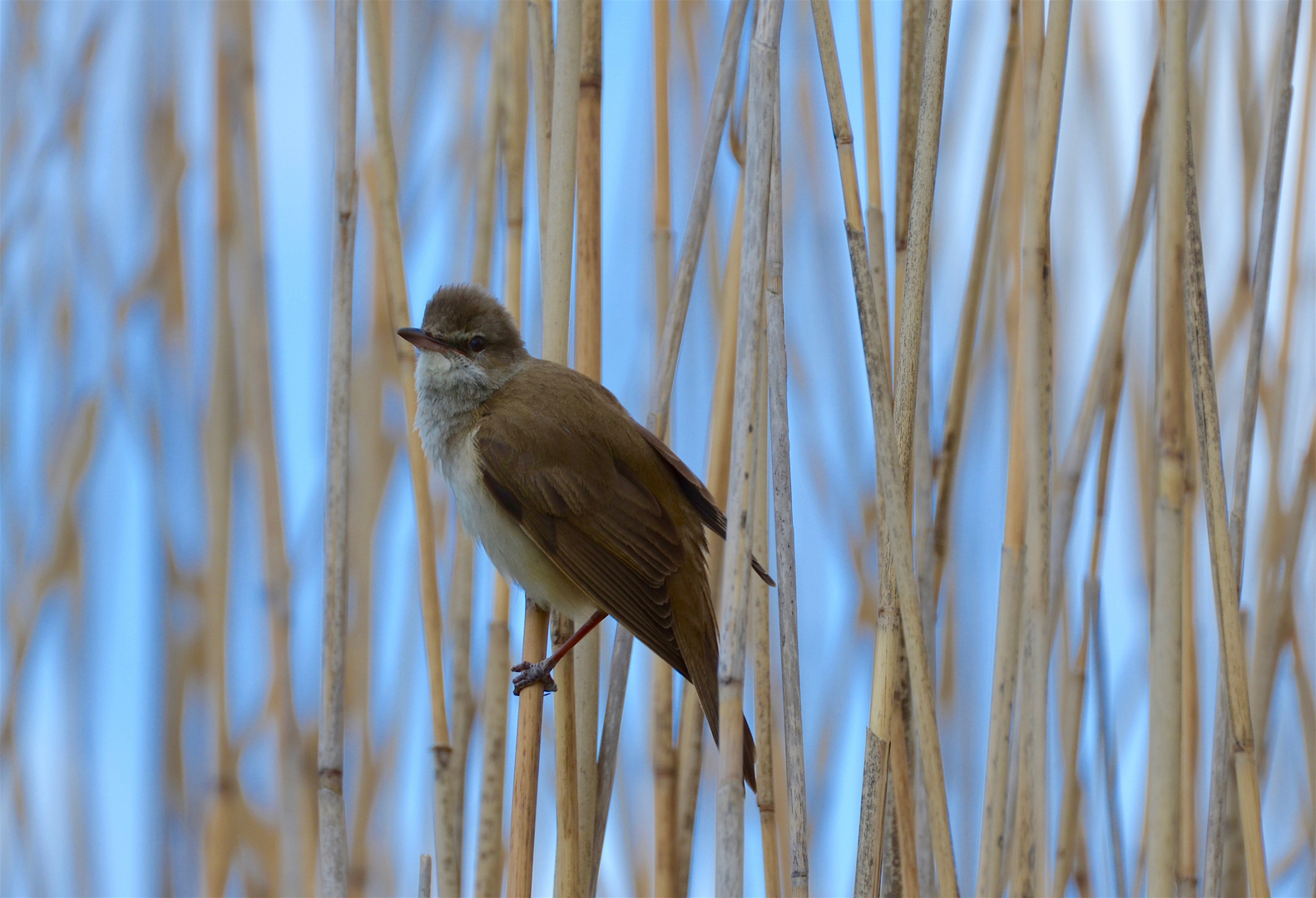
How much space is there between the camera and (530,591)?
2.12 meters

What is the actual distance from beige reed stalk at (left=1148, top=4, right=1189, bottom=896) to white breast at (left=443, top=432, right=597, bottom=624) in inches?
39.5

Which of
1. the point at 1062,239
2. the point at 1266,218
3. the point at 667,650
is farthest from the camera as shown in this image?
the point at 1062,239

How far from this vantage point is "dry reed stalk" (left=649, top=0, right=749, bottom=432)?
1.83 m

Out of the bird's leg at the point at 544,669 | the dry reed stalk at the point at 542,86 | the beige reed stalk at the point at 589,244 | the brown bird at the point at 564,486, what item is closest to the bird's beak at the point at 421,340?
the brown bird at the point at 564,486

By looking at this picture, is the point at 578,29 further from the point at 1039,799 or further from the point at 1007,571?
the point at 1039,799

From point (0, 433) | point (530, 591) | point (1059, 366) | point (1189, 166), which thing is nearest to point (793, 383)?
point (1059, 366)

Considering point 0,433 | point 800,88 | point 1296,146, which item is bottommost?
point 0,433

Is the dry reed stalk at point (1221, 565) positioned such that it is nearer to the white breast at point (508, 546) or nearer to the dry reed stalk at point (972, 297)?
the dry reed stalk at point (972, 297)

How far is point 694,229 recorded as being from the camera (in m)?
1.86

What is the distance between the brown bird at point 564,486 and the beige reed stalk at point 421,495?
94mm

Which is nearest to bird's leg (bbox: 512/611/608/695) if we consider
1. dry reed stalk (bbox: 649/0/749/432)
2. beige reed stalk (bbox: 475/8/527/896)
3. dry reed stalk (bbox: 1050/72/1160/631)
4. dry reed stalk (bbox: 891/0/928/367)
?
beige reed stalk (bbox: 475/8/527/896)

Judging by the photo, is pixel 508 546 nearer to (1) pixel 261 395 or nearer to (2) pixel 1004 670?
(1) pixel 261 395

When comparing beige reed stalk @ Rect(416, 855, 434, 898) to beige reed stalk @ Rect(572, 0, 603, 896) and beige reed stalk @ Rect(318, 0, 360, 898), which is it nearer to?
beige reed stalk @ Rect(318, 0, 360, 898)

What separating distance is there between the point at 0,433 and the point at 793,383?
194 centimetres
